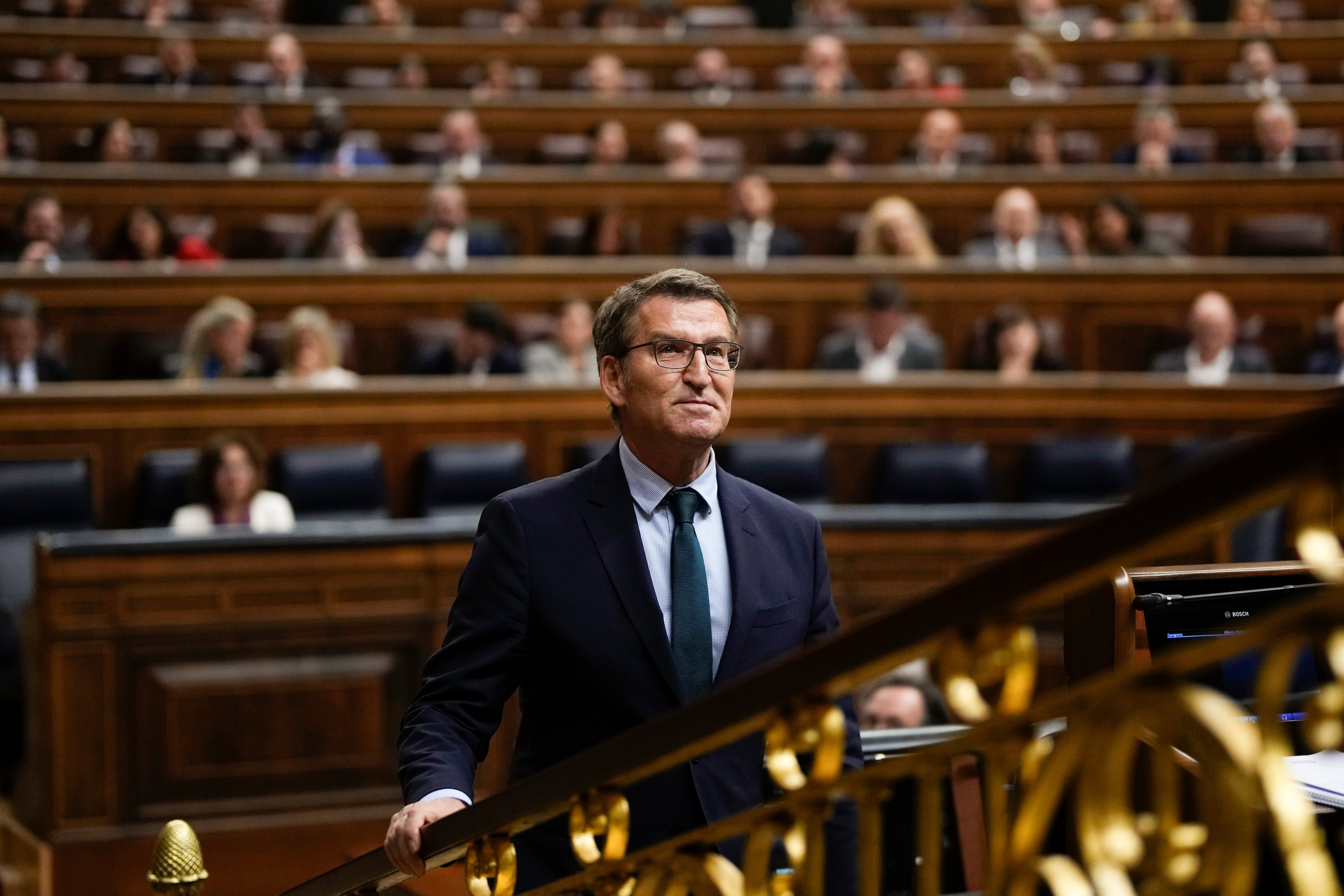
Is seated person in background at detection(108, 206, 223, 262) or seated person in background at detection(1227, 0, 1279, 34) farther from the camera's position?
seated person in background at detection(1227, 0, 1279, 34)

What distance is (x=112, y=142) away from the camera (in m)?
3.51

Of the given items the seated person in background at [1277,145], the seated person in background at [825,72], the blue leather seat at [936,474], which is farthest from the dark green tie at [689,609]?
the seated person in background at [825,72]

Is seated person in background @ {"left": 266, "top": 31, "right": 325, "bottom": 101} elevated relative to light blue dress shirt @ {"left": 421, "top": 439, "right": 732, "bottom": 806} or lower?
elevated

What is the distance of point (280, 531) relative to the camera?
2.07m

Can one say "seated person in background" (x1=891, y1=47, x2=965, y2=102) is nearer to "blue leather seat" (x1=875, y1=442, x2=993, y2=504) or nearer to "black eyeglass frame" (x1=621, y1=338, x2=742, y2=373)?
"blue leather seat" (x1=875, y1=442, x2=993, y2=504)

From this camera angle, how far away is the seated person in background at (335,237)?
10.4 feet

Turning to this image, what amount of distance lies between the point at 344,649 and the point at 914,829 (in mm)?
1174

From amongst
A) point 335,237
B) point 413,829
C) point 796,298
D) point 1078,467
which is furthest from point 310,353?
point 413,829

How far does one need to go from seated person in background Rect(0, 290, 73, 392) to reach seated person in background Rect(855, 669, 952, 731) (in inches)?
71.8

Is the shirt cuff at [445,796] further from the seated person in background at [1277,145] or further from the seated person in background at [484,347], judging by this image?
the seated person in background at [1277,145]

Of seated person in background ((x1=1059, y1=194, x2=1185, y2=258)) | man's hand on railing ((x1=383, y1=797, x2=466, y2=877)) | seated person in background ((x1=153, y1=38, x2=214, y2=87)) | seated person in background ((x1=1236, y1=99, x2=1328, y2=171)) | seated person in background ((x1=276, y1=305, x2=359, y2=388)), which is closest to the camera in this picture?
man's hand on railing ((x1=383, y1=797, x2=466, y2=877))

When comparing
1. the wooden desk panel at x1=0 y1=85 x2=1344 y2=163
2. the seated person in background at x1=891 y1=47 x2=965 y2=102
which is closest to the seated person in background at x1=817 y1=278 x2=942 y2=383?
the wooden desk panel at x1=0 y1=85 x2=1344 y2=163

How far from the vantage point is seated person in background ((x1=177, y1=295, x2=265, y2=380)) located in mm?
2664

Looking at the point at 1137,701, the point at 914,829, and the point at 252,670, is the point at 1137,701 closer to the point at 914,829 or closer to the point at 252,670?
the point at 914,829
